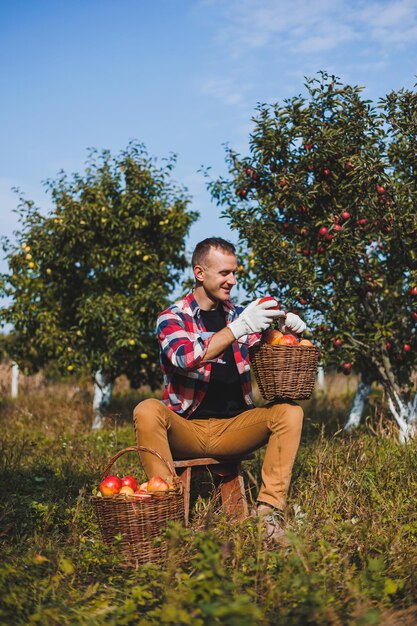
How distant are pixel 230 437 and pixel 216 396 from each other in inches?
13.1

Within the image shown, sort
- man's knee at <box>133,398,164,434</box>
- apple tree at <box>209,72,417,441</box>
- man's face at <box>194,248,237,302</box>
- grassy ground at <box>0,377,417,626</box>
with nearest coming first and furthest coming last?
grassy ground at <box>0,377,417,626</box> < man's knee at <box>133,398,164,434</box> < man's face at <box>194,248,237,302</box> < apple tree at <box>209,72,417,441</box>

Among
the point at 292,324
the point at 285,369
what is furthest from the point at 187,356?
the point at 292,324

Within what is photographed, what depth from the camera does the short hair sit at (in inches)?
164

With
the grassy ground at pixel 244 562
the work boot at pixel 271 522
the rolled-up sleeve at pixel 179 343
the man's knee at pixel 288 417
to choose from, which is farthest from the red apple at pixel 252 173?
the work boot at pixel 271 522

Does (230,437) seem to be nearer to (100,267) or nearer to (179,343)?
(179,343)

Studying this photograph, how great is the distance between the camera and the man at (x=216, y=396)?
3.71m

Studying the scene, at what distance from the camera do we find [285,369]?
147 inches

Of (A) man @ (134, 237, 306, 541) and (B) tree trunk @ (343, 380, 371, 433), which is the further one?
(B) tree trunk @ (343, 380, 371, 433)

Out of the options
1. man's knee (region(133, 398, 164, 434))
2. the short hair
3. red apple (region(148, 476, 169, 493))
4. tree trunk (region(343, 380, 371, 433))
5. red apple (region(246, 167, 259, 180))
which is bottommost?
tree trunk (region(343, 380, 371, 433))

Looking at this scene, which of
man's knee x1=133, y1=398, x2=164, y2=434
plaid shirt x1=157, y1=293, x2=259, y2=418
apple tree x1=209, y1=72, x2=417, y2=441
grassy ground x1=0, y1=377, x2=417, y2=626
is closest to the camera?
grassy ground x1=0, y1=377, x2=417, y2=626

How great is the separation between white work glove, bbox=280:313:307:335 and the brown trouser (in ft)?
1.72

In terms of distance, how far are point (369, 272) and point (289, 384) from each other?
101 inches

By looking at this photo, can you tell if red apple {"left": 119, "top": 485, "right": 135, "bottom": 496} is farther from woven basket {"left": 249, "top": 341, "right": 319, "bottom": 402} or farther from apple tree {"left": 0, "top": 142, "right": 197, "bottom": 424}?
apple tree {"left": 0, "top": 142, "right": 197, "bottom": 424}

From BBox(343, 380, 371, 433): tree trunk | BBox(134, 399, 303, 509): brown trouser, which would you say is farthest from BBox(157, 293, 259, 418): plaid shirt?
BBox(343, 380, 371, 433): tree trunk
